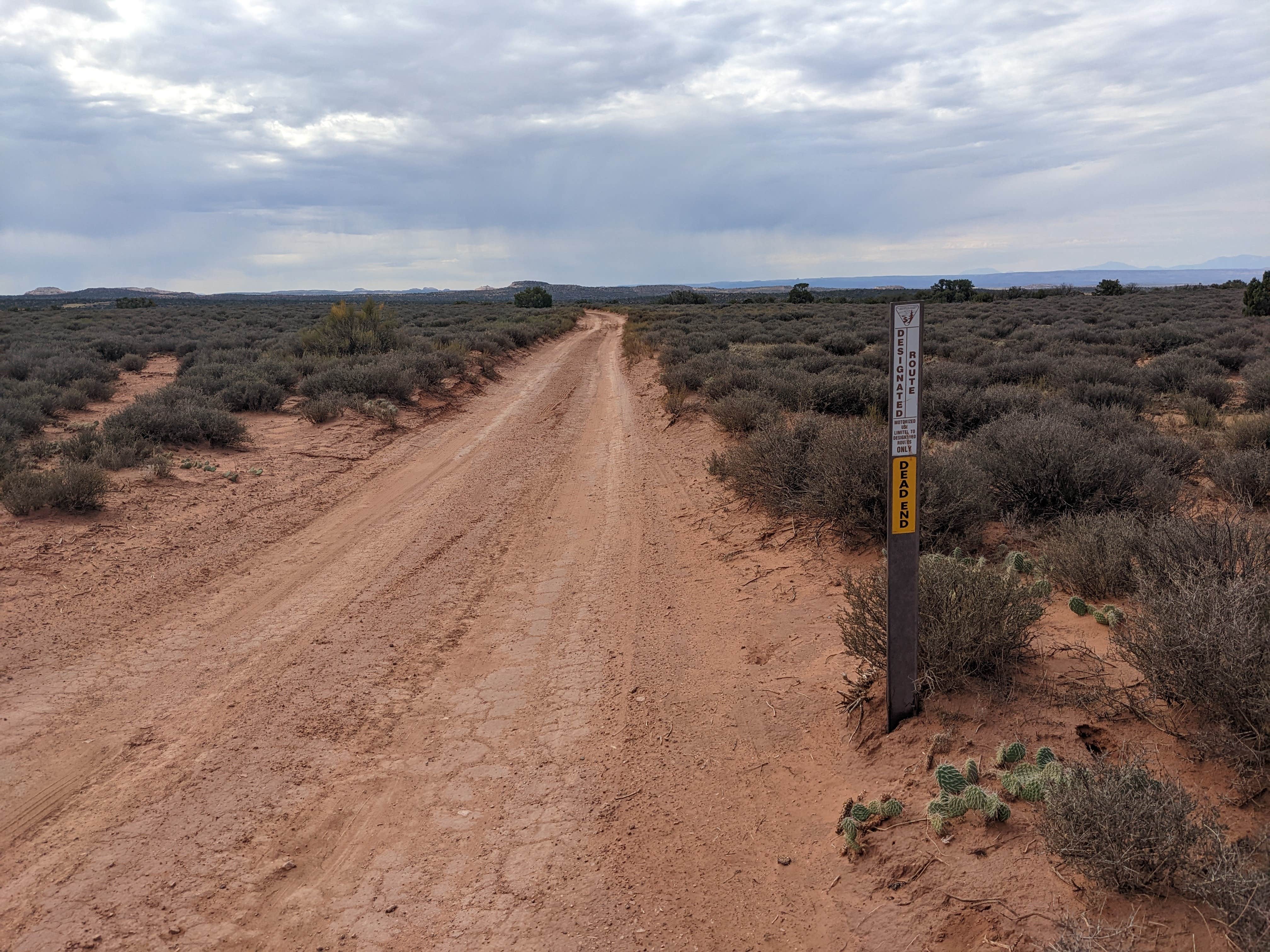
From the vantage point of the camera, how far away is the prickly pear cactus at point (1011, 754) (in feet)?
11.3

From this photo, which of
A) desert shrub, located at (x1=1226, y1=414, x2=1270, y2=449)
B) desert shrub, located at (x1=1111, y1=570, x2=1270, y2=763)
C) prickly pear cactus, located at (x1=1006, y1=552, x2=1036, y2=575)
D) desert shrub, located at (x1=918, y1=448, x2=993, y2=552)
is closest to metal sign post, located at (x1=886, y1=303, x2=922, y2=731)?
desert shrub, located at (x1=1111, y1=570, x2=1270, y2=763)

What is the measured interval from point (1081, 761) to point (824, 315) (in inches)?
1723

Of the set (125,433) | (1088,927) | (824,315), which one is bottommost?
(1088,927)

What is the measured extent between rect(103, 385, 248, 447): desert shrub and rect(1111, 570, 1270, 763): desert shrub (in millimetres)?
12413

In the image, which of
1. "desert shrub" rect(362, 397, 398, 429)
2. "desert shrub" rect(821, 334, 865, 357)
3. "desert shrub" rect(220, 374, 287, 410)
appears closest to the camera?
"desert shrub" rect(362, 397, 398, 429)

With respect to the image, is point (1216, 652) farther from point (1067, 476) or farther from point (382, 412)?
point (382, 412)

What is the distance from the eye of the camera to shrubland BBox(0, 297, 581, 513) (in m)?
10.5

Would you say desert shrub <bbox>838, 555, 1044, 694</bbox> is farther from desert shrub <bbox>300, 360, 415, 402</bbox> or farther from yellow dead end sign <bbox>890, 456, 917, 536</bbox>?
desert shrub <bbox>300, 360, 415, 402</bbox>

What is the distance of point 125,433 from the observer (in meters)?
10.9

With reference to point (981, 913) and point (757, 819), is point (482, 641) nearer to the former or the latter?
point (757, 819)

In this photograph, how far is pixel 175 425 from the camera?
11.7 metres

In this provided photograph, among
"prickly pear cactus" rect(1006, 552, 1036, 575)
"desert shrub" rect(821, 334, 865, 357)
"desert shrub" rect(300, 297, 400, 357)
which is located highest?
"desert shrub" rect(300, 297, 400, 357)

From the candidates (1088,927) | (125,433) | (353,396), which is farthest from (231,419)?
(1088,927)

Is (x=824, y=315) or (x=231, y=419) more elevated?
(x=824, y=315)
